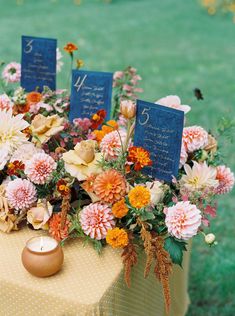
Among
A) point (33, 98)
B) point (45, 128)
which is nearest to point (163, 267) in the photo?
point (45, 128)

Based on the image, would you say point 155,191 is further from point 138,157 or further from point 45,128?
point 45,128

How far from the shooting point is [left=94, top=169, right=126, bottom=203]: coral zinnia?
1.42m

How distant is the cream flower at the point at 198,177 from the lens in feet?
5.12

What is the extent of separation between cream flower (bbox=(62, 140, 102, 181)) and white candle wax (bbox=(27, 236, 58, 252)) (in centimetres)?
20

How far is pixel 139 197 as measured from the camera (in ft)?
4.53

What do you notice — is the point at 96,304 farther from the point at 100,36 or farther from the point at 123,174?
the point at 100,36

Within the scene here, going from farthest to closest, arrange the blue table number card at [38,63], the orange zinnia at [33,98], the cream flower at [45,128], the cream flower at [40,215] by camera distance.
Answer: the blue table number card at [38,63], the orange zinnia at [33,98], the cream flower at [45,128], the cream flower at [40,215]

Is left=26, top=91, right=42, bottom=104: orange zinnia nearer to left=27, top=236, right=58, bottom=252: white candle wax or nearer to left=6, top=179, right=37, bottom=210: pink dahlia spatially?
left=6, top=179, right=37, bottom=210: pink dahlia

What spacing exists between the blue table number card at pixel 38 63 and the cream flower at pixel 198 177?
2.49 feet

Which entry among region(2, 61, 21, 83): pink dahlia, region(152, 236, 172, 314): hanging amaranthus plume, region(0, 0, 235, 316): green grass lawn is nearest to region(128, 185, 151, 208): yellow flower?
region(152, 236, 172, 314): hanging amaranthus plume

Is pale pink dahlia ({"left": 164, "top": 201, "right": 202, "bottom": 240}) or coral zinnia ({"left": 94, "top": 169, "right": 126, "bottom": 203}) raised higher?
coral zinnia ({"left": 94, "top": 169, "right": 126, "bottom": 203})

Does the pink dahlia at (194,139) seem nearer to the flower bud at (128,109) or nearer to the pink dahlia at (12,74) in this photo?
the flower bud at (128,109)

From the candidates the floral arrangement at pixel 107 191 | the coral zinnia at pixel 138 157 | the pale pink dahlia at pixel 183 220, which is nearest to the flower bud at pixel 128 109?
the floral arrangement at pixel 107 191

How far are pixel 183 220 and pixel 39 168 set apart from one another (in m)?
0.41
